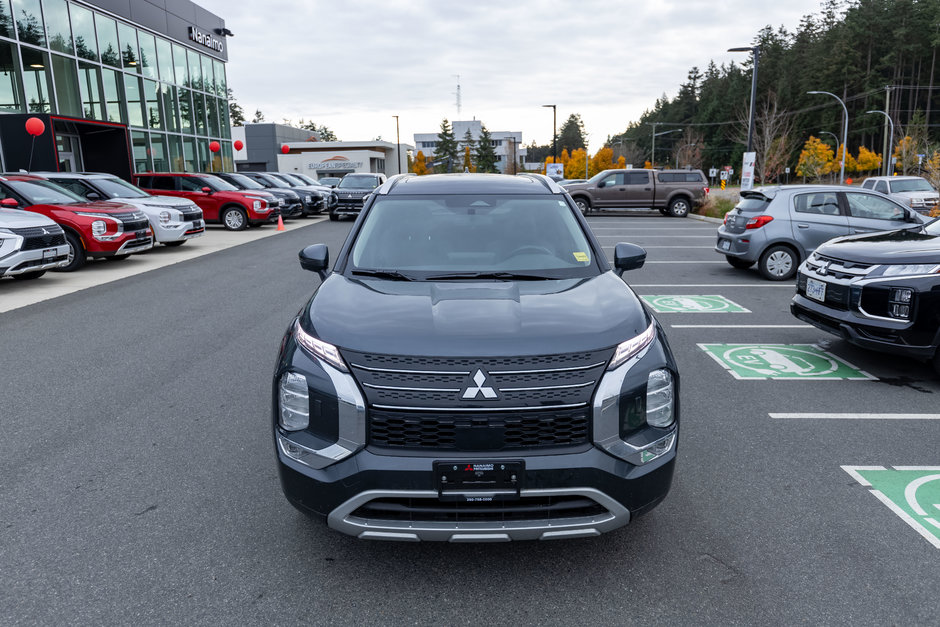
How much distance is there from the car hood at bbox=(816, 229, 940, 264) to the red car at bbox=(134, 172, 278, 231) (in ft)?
59.8

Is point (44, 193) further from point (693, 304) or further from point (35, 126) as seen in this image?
point (693, 304)

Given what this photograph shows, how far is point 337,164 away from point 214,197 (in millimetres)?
54674

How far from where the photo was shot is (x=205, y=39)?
1351 inches

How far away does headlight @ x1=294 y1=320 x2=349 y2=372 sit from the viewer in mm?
2879

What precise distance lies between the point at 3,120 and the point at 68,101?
14.1ft

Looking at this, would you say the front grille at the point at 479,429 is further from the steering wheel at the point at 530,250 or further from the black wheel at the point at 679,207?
the black wheel at the point at 679,207

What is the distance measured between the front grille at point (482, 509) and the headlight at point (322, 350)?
0.59 meters

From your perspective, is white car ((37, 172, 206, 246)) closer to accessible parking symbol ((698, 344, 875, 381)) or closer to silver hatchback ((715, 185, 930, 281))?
silver hatchback ((715, 185, 930, 281))

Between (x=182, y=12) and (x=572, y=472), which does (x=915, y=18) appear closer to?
(x=182, y=12)

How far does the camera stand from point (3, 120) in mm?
20812

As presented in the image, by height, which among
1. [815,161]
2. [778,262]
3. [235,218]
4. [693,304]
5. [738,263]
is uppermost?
[815,161]

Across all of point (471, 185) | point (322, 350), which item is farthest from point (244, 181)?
point (322, 350)

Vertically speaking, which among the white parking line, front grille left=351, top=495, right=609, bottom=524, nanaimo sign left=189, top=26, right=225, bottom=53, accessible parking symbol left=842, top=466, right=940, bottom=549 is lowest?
the white parking line

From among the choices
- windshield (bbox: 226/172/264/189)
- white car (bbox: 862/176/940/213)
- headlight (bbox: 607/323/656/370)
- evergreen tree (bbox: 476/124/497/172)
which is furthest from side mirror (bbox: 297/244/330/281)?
evergreen tree (bbox: 476/124/497/172)
